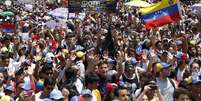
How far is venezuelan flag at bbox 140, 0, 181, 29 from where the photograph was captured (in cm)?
1267

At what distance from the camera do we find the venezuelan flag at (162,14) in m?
12.7

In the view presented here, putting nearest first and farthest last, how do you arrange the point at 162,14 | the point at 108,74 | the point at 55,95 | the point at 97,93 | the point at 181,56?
the point at 55,95 → the point at 97,93 → the point at 108,74 → the point at 181,56 → the point at 162,14

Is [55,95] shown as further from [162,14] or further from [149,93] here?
[162,14]

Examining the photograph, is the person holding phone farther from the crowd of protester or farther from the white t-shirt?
the white t-shirt

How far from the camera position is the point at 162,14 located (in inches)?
510

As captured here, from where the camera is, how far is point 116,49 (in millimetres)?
12461

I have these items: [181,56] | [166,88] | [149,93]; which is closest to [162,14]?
[181,56]

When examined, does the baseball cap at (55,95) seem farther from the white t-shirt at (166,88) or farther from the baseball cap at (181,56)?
the baseball cap at (181,56)

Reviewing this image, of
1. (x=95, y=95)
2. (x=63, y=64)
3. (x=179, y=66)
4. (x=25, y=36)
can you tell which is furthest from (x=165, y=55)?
(x=25, y=36)

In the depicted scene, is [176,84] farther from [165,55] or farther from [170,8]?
[170,8]

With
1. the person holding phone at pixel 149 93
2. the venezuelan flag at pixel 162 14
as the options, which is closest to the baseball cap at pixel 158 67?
the person holding phone at pixel 149 93

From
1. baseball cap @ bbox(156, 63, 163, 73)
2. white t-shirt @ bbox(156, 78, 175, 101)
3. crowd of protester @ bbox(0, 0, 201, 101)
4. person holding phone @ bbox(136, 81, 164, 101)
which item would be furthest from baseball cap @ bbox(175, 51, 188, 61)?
person holding phone @ bbox(136, 81, 164, 101)

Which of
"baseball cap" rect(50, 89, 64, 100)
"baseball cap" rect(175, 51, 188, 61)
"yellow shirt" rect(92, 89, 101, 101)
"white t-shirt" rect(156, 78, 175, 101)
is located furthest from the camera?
"baseball cap" rect(175, 51, 188, 61)

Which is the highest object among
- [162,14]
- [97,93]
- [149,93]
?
[149,93]
